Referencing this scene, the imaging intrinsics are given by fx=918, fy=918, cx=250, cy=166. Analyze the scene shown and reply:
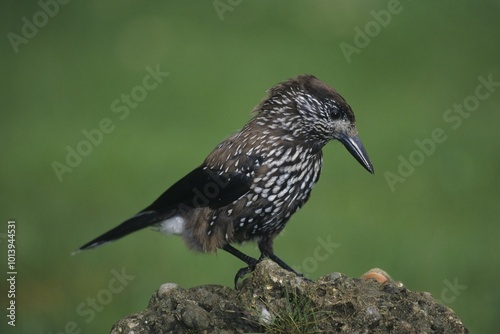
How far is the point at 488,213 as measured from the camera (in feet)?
30.5

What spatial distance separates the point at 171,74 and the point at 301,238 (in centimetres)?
358

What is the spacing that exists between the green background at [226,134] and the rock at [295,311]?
2.98m

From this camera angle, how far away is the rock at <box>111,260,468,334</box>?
186 inches

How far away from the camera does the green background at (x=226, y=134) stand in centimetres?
850

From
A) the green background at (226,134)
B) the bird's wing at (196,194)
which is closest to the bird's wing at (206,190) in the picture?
the bird's wing at (196,194)

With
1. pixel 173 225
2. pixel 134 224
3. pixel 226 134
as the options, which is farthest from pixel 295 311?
pixel 226 134

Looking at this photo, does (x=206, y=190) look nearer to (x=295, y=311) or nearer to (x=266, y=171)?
(x=266, y=171)

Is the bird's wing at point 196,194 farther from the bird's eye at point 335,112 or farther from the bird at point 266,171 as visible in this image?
the bird's eye at point 335,112

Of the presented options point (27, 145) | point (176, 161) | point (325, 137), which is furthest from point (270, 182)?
point (27, 145)

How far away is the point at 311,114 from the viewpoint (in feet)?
18.9

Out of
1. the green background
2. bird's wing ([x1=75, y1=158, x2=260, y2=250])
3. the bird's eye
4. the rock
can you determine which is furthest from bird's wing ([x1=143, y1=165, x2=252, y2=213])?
the green background

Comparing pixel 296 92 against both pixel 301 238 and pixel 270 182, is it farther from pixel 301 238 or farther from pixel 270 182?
pixel 301 238

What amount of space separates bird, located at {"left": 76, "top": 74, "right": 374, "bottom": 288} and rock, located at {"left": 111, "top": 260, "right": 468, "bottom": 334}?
2.73ft

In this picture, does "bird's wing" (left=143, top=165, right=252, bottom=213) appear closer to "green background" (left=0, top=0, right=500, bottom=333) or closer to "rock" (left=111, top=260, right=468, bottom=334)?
"rock" (left=111, top=260, right=468, bottom=334)
